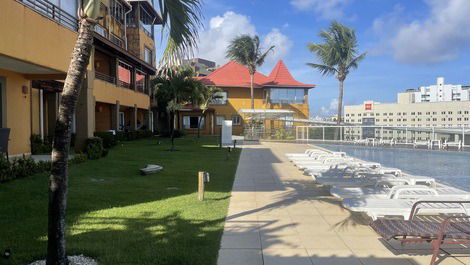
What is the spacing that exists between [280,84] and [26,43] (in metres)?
35.6

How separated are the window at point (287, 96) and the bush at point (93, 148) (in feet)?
103

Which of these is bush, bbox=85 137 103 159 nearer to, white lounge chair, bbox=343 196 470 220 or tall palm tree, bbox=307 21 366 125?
white lounge chair, bbox=343 196 470 220

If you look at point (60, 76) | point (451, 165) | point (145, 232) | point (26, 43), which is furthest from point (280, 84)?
point (145, 232)

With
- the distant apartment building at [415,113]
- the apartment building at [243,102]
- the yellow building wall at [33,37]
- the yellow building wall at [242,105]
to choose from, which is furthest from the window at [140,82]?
the yellow building wall at [33,37]

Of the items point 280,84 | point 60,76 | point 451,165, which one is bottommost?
point 451,165

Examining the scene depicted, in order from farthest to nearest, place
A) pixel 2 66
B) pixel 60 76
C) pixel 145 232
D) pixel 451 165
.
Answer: pixel 451 165 < pixel 60 76 < pixel 2 66 < pixel 145 232

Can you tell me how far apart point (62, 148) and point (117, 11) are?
87.6 ft

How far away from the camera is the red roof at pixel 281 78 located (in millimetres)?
42891

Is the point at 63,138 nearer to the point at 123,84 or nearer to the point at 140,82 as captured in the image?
the point at 123,84

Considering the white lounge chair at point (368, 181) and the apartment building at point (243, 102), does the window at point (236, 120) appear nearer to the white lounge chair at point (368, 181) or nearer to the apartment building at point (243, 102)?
the apartment building at point (243, 102)

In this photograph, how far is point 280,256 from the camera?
4.36 metres

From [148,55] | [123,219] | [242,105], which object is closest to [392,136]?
[242,105]

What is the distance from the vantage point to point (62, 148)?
11.1 ft

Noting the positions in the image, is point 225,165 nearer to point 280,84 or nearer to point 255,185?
point 255,185
